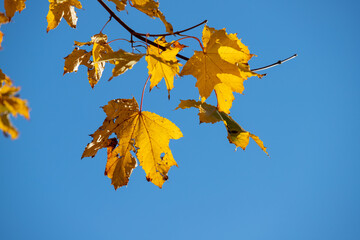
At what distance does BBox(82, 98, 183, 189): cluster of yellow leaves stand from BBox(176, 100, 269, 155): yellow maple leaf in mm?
168

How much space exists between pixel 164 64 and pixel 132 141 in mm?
506

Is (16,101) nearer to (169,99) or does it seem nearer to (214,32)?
(169,99)

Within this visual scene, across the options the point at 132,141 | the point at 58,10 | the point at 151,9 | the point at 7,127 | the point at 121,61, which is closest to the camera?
the point at 7,127

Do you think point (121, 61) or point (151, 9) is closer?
point (121, 61)

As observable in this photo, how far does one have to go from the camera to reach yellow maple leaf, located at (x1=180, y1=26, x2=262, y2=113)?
1226 millimetres

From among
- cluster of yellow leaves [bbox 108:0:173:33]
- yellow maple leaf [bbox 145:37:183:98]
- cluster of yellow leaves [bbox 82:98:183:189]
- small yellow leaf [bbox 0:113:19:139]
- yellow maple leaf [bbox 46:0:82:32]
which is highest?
yellow maple leaf [bbox 46:0:82:32]

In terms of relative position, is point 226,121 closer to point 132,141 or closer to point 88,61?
point 132,141

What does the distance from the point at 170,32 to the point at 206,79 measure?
31 centimetres

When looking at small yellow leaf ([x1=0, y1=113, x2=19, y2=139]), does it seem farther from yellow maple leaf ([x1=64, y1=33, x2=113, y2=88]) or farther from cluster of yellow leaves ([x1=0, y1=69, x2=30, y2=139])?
yellow maple leaf ([x1=64, y1=33, x2=113, y2=88])

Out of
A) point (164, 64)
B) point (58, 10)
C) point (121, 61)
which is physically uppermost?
point (58, 10)

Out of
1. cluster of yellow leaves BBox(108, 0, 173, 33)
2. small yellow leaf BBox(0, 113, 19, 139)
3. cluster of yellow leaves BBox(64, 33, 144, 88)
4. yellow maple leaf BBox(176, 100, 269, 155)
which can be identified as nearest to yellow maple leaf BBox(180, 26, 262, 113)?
yellow maple leaf BBox(176, 100, 269, 155)

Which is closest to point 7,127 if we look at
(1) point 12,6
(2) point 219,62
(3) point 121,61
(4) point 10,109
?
(4) point 10,109

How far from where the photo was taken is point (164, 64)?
1.18 m

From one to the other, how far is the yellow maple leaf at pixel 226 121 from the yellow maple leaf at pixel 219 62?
0.21 ft
